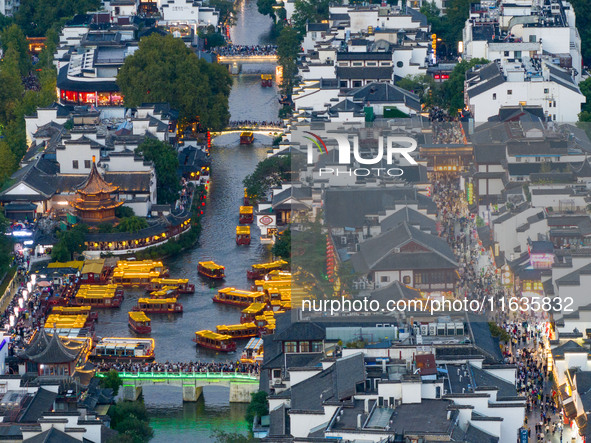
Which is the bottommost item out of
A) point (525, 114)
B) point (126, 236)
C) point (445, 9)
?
point (126, 236)

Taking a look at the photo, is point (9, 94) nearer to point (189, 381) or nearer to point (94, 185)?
point (94, 185)

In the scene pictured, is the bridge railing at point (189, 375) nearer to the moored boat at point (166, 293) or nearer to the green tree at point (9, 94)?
the moored boat at point (166, 293)

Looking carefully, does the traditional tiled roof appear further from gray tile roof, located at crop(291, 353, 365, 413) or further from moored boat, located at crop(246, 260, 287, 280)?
gray tile roof, located at crop(291, 353, 365, 413)

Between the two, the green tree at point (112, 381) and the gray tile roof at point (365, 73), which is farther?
the gray tile roof at point (365, 73)

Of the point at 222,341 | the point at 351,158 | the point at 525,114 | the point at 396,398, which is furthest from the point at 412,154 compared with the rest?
the point at 396,398

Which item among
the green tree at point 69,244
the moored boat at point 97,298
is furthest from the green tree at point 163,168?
the moored boat at point 97,298

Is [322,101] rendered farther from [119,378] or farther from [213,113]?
[119,378]

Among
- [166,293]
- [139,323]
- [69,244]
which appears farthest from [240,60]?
[139,323]
